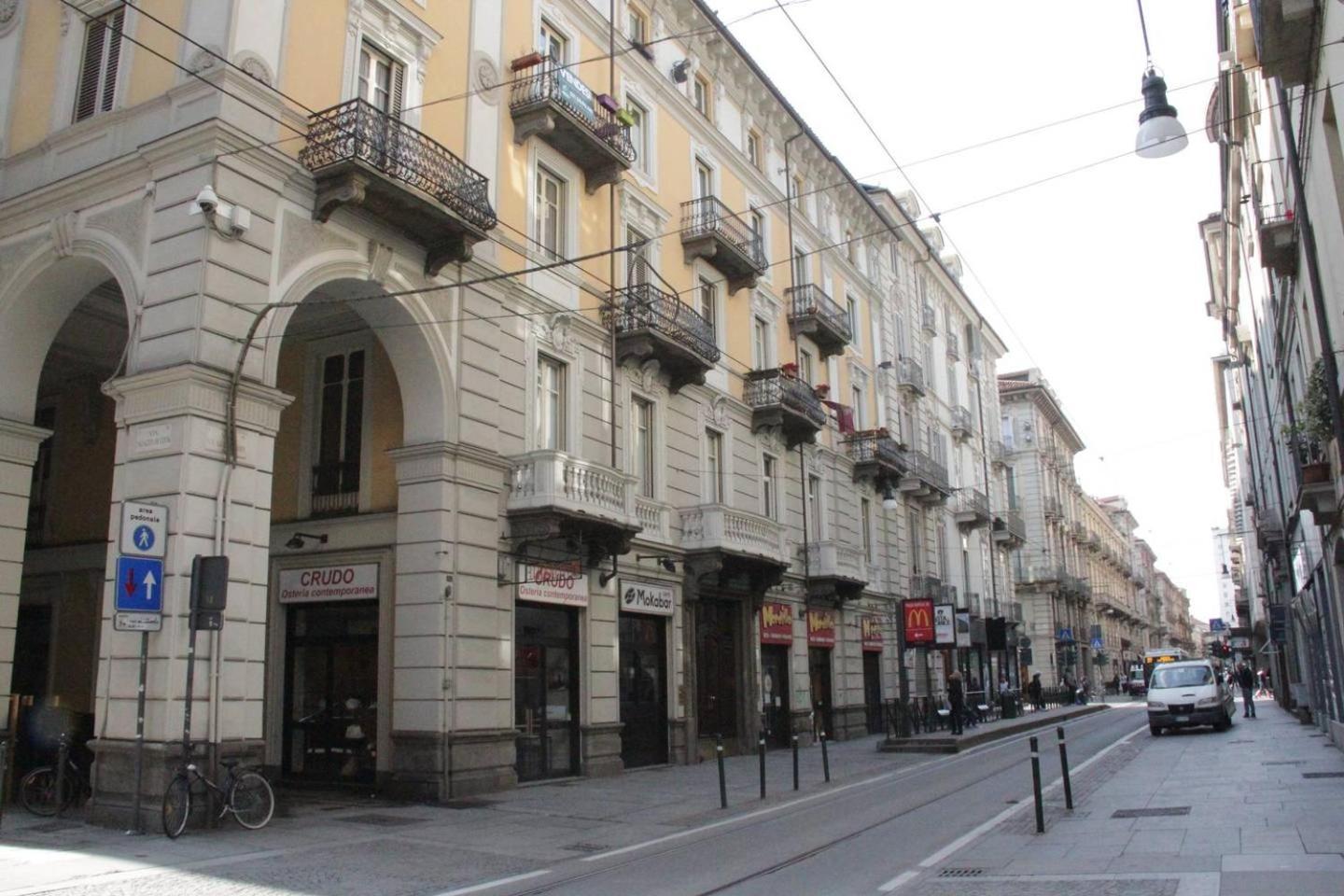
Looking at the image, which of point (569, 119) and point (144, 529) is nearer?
point (144, 529)

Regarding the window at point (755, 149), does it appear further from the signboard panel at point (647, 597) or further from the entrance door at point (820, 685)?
the entrance door at point (820, 685)

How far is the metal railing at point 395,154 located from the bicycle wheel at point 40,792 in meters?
8.64

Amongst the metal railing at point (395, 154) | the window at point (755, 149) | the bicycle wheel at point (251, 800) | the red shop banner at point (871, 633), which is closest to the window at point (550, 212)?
the metal railing at point (395, 154)

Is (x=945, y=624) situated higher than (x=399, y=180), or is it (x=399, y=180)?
(x=399, y=180)

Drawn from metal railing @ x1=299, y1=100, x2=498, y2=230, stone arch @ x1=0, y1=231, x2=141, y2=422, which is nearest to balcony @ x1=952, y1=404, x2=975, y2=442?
metal railing @ x1=299, y1=100, x2=498, y2=230

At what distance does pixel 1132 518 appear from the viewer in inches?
4840

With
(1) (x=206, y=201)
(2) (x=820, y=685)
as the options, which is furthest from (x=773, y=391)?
(1) (x=206, y=201)

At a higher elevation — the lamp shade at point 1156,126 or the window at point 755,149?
the window at point 755,149

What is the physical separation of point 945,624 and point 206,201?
2322 centimetres

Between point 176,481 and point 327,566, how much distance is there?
5.31 metres

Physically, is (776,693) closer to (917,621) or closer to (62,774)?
(917,621)

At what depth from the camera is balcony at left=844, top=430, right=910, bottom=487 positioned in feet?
109

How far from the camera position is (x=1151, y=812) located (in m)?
12.7

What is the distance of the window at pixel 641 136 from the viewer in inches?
927
